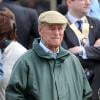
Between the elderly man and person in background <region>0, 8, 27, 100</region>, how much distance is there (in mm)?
570

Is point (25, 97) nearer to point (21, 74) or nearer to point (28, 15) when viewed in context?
point (21, 74)

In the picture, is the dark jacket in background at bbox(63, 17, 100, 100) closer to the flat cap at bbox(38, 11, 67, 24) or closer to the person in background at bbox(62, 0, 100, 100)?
the person in background at bbox(62, 0, 100, 100)

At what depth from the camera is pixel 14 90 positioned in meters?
6.52

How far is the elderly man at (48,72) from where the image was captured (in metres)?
6.52

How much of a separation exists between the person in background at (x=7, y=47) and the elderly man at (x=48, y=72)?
0.57m

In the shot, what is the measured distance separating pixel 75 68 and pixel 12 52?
858 mm

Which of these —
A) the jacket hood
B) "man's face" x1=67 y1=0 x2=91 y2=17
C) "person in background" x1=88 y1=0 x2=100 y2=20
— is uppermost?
"man's face" x1=67 y1=0 x2=91 y2=17

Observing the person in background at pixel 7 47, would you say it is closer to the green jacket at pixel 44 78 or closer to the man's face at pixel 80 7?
the green jacket at pixel 44 78

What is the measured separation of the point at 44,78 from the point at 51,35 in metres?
0.44

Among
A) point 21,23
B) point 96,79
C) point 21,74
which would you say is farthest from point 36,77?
point 21,23

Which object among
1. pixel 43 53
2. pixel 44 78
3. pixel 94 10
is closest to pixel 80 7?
pixel 94 10

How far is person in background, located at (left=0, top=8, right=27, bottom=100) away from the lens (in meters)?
7.22

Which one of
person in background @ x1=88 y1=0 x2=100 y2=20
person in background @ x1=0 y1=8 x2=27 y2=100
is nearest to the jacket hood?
person in background @ x1=0 y1=8 x2=27 y2=100

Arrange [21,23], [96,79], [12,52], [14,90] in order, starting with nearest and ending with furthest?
[14,90] → [12,52] → [96,79] → [21,23]
